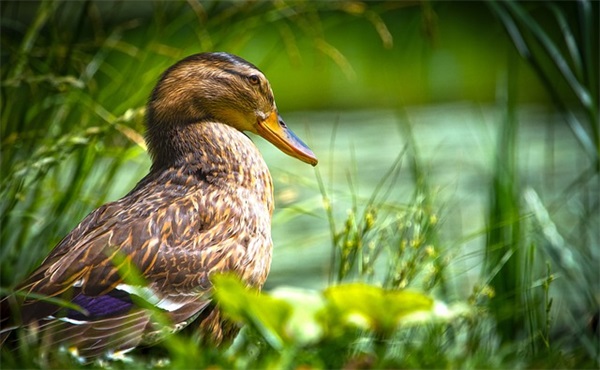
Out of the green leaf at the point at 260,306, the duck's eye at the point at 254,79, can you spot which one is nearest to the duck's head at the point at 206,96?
the duck's eye at the point at 254,79

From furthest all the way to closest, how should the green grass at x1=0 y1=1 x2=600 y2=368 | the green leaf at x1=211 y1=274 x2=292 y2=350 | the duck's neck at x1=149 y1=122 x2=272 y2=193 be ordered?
the duck's neck at x1=149 y1=122 x2=272 y2=193
the green grass at x1=0 y1=1 x2=600 y2=368
the green leaf at x1=211 y1=274 x2=292 y2=350

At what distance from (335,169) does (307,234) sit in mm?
1081

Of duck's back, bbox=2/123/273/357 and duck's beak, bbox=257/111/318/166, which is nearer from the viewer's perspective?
duck's back, bbox=2/123/273/357

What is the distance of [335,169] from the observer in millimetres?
6859

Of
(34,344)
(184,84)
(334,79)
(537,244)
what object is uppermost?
(334,79)

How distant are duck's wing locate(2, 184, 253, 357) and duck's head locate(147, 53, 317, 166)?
0.33m

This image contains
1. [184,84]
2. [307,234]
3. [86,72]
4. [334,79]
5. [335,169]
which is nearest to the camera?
[184,84]

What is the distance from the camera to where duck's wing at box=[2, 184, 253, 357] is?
10.2 ft

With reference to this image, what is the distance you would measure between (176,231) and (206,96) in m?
0.54

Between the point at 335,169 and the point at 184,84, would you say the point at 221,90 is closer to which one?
the point at 184,84

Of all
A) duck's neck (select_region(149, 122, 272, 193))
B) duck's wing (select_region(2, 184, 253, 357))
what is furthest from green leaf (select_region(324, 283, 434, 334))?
duck's neck (select_region(149, 122, 272, 193))

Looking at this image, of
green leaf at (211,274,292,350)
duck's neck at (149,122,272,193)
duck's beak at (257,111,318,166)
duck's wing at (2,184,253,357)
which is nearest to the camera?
green leaf at (211,274,292,350)

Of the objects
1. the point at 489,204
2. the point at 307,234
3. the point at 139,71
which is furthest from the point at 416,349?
the point at 307,234

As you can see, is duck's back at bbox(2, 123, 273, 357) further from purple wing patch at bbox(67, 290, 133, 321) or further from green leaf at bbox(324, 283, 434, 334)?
green leaf at bbox(324, 283, 434, 334)
